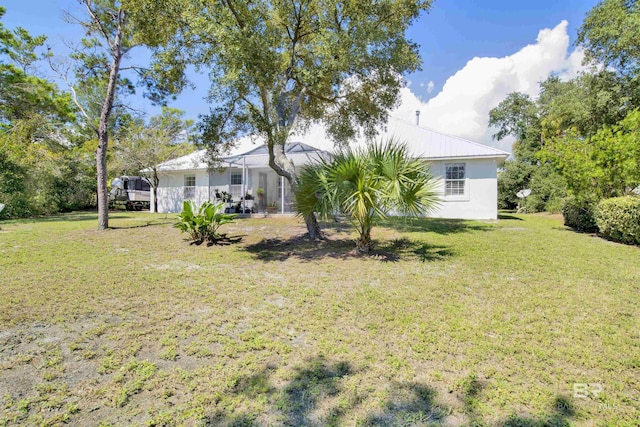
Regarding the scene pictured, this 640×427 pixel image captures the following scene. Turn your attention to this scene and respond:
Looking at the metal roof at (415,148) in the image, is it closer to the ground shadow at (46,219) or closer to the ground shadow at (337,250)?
the ground shadow at (337,250)

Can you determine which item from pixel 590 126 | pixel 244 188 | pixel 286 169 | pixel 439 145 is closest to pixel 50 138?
pixel 244 188

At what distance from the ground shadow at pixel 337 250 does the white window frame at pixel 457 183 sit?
7.58m

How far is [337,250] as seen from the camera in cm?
834

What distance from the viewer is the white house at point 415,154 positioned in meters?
15.2

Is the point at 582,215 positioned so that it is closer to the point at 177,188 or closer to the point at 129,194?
the point at 177,188

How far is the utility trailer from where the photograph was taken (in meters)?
25.4

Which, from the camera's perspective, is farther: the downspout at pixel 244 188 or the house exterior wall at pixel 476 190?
the downspout at pixel 244 188

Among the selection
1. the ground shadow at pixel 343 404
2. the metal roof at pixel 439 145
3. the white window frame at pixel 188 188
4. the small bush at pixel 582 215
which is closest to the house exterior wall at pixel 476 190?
the metal roof at pixel 439 145

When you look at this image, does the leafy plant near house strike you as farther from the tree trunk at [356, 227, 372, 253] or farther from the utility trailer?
the utility trailer

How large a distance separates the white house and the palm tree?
16.9 feet

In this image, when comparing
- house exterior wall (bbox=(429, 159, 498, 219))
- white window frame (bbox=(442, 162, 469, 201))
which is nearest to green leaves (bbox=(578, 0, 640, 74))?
house exterior wall (bbox=(429, 159, 498, 219))

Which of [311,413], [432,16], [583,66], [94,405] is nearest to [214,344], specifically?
[94,405]

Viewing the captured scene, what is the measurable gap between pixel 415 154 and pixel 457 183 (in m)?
2.47

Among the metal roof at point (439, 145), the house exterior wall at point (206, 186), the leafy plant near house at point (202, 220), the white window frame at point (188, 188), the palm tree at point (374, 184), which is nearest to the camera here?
the palm tree at point (374, 184)
